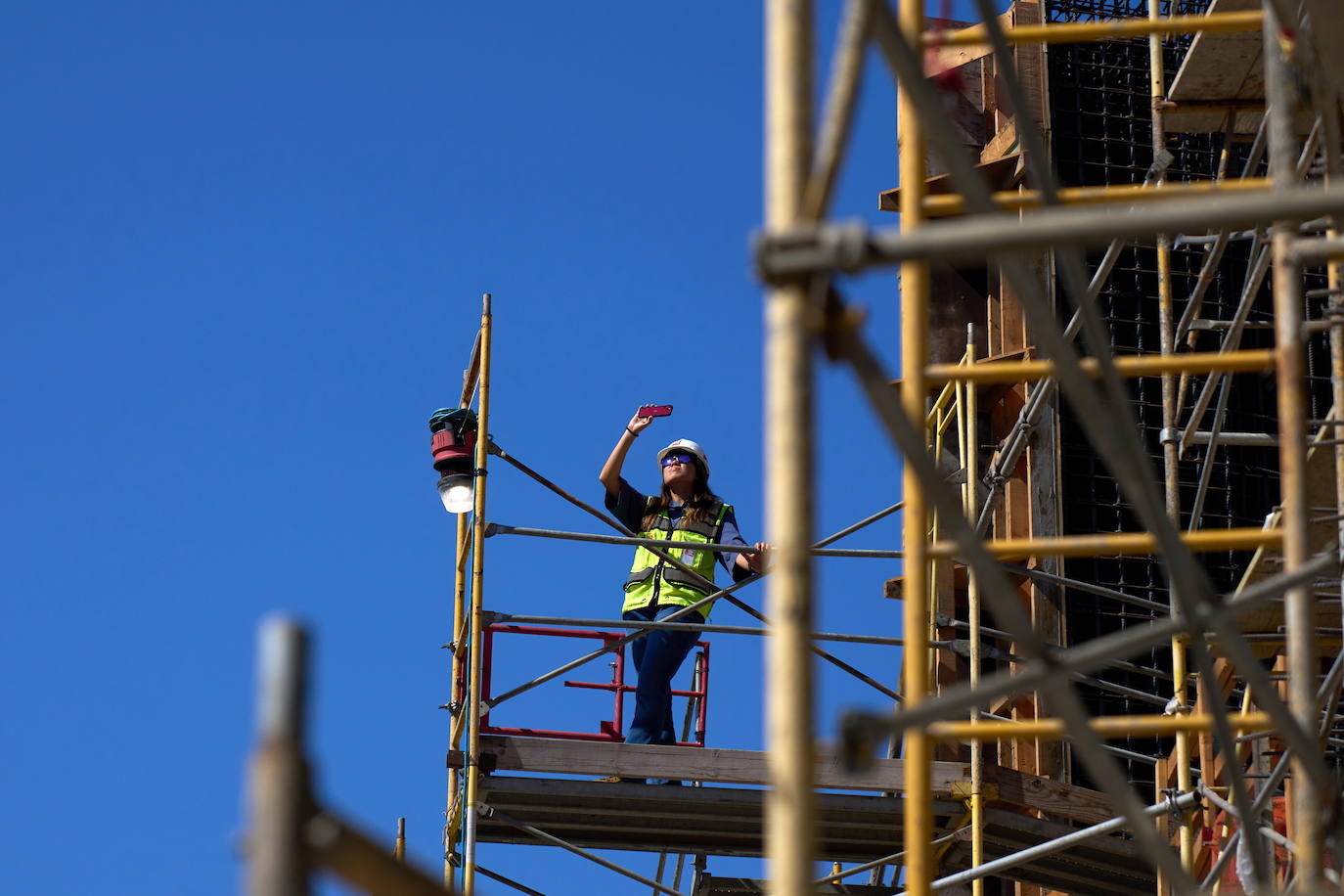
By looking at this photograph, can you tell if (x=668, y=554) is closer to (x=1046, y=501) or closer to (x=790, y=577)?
(x=1046, y=501)

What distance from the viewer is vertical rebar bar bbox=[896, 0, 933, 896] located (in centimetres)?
607

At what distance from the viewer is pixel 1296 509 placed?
561cm

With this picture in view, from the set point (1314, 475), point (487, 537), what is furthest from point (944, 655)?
point (1314, 475)

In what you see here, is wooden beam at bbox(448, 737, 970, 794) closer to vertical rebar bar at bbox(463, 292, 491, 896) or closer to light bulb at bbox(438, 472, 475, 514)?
vertical rebar bar at bbox(463, 292, 491, 896)

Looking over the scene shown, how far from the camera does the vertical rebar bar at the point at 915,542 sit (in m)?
6.07

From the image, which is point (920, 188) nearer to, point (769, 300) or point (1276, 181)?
point (1276, 181)

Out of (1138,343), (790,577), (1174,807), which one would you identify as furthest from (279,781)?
(1138,343)

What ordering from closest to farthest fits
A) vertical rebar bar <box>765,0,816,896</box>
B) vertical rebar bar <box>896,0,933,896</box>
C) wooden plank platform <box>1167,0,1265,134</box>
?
1. vertical rebar bar <box>765,0,816,896</box>
2. vertical rebar bar <box>896,0,933,896</box>
3. wooden plank platform <box>1167,0,1265,134</box>

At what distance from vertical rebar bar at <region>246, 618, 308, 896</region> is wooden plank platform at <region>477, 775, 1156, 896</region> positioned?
8.09 meters

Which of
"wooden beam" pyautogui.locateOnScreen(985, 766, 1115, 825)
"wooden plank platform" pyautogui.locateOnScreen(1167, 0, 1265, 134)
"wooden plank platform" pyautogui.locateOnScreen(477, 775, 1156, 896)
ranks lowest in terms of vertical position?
"wooden plank platform" pyautogui.locateOnScreen(477, 775, 1156, 896)

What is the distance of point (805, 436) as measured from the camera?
4109mm

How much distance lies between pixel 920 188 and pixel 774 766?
10.6 feet

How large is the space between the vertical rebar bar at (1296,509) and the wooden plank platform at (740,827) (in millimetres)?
6044

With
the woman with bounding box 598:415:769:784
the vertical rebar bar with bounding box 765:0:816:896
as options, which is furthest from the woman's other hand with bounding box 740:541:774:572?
the vertical rebar bar with bounding box 765:0:816:896
